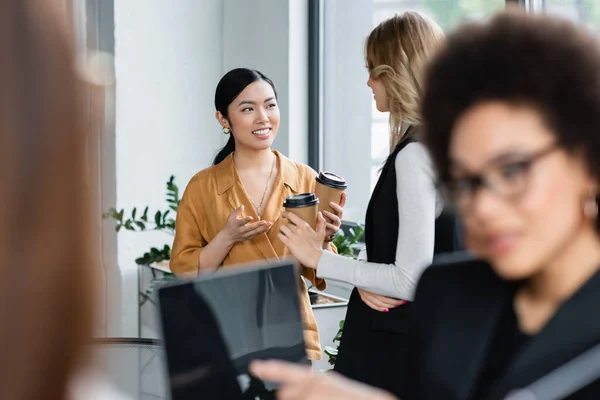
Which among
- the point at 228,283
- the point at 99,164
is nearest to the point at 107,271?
the point at 99,164

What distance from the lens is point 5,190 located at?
0.36m

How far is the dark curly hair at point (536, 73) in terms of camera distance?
816 mm

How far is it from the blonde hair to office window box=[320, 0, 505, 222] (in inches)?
78.6

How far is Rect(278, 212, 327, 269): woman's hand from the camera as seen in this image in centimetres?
182

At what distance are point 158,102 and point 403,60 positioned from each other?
2.50 m

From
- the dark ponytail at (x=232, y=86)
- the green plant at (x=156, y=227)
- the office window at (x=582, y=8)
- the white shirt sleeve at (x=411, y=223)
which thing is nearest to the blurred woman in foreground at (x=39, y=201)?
→ the white shirt sleeve at (x=411, y=223)

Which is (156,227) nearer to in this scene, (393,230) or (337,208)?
Answer: (337,208)

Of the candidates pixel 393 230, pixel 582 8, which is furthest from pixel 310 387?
pixel 582 8

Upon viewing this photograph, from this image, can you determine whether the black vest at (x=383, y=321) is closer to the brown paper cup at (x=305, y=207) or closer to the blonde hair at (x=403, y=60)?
the blonde hair at (x=403, y=60)

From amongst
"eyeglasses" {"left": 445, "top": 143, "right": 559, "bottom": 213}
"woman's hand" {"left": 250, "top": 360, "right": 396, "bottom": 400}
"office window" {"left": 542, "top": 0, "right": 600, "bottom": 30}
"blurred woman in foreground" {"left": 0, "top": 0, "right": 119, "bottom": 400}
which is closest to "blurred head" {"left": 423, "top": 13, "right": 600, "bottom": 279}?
"eyeglasses" {"left": 445, "top": 143, "right": 559, "bottom": 213}

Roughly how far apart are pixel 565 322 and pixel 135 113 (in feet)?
10.8

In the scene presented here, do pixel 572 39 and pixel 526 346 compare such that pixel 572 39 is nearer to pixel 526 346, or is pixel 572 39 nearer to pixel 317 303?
pixel 526 346

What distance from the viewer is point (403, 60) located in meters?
1.69

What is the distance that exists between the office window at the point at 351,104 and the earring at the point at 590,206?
9.38 feet
